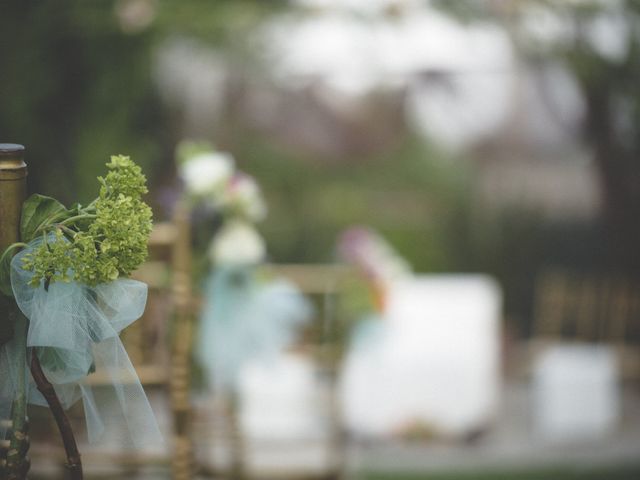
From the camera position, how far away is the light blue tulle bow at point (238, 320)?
7.39ft

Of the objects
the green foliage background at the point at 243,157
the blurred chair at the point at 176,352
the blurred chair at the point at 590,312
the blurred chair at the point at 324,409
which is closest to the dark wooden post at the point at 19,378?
the blurred chair at the point at 176,352

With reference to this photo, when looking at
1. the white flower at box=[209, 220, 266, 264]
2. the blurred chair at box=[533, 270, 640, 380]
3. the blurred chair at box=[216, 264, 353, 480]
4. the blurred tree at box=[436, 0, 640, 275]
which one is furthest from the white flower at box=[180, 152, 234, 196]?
the blurred chair at box=[533, 270, 640, 380]

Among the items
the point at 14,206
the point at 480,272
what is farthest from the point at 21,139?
the point at 14,206

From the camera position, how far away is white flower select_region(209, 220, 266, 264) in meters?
2.13

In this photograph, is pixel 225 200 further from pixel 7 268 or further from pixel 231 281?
pixel 7 268

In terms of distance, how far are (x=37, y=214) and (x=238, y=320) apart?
1.29 m

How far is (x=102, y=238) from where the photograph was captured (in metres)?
0.99

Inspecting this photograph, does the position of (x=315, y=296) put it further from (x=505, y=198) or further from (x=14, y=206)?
(x=14, y=206)

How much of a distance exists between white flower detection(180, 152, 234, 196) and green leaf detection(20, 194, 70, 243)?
1.03 meters

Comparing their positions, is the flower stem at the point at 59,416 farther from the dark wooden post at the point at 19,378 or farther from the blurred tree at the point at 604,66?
the blurred tree at the point at 604,66

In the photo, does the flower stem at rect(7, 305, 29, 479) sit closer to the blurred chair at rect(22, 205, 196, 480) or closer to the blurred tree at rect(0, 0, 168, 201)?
the blurred chair at rect(22, 205, 196, 480)

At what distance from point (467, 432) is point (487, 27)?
2285mm

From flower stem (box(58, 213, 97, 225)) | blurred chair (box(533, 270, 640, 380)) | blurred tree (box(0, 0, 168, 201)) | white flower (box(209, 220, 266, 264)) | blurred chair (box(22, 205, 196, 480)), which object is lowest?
blurred chair (box(533, 270, 640, 380))

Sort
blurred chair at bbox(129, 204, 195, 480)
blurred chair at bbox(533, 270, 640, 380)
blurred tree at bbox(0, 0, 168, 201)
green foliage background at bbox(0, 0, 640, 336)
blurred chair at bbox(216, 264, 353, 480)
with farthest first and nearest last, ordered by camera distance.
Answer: blurred chair at bbox(533, 270, 640, 380)
green foliage background at bbox(0, 0, 640, 336)
blurred tree at bbox(0, 0, 168, 201)
blurred chair at bbox(216, 264, 353, 480)
blurred chair at bbox(129, 204, 195, 480)
